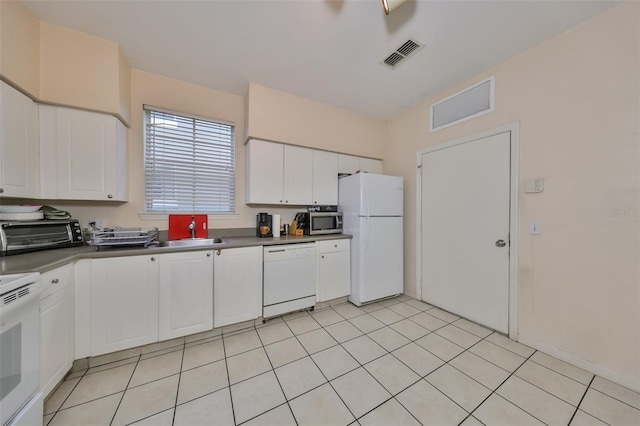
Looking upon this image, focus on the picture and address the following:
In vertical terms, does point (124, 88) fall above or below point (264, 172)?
above

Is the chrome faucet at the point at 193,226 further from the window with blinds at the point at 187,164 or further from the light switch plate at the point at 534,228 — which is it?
the light switch plate at the point at 534,228

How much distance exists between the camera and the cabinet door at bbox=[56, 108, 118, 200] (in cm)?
190

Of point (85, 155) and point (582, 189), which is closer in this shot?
point (582, 189)

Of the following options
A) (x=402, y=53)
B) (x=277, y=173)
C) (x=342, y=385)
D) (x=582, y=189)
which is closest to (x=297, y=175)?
(x=277, y=173)

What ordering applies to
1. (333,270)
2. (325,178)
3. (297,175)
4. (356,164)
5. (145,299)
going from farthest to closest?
(356,164) → (325,178) → (297,175) → (333,270) → (145,299)

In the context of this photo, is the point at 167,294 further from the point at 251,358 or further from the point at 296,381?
the point at 296,381

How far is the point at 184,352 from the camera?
195 cm

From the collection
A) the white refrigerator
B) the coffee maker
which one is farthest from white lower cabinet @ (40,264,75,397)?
the white refrigerator

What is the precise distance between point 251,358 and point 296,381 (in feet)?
1.58

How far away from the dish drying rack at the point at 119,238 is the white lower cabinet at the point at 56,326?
26 cm

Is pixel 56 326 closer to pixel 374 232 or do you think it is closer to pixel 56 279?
pixel 56 279

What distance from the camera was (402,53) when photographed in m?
2.14

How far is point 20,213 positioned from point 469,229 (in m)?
4.12

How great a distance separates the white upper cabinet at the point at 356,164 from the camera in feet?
11.0
